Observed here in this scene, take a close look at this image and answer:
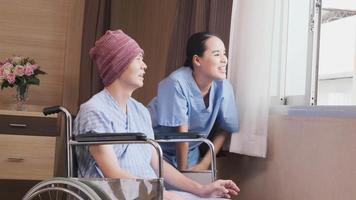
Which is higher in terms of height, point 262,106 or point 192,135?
point 262,106

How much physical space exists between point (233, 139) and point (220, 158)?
336 millimetres

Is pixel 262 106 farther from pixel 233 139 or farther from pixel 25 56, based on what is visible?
pixel 25 56

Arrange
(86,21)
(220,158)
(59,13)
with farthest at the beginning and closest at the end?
1. (59,13)
2. (86,21)
3. (220,158)

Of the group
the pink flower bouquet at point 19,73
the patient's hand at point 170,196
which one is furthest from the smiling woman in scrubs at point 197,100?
the pink flower bouquet at point 19,73

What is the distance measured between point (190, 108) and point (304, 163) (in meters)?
0.53

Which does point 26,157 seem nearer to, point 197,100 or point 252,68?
point 197,100

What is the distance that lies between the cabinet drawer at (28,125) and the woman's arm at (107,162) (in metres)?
1.45

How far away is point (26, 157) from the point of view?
9.32 feet

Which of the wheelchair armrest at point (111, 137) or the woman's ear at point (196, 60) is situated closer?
the wheelchair armrest at point (111, 137)

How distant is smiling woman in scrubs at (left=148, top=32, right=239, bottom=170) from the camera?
2.06 m

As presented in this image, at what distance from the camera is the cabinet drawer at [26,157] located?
110 inches

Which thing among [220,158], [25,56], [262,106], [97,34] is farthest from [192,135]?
[25,56]

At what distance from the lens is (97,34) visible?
3.10 meters

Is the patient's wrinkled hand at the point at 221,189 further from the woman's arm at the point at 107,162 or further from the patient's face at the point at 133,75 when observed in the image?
the patient's face at the point at 133,75
